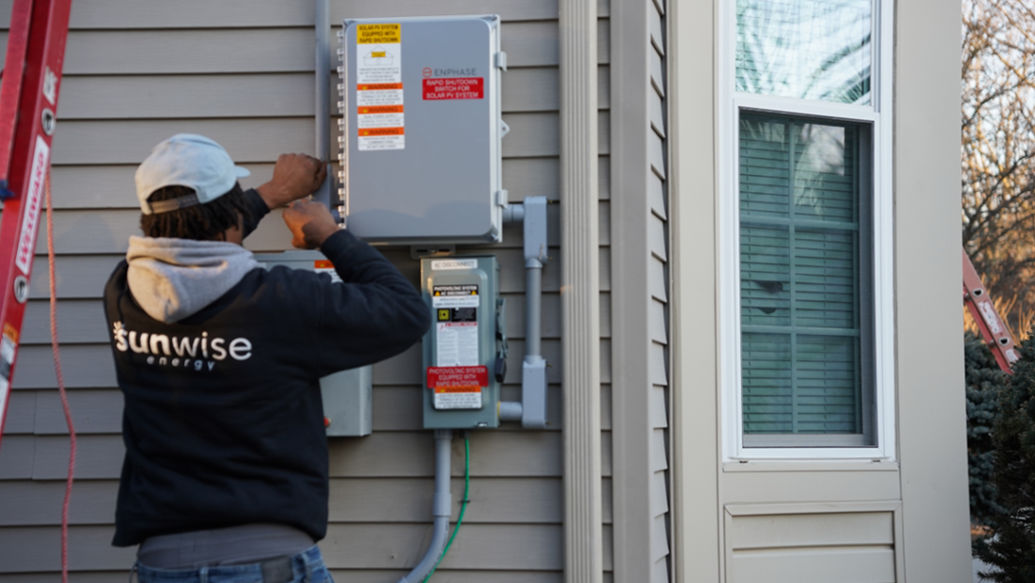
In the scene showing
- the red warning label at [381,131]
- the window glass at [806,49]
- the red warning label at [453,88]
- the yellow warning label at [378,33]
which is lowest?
the red warning label at [381,131]

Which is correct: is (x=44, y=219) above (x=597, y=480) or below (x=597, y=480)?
above

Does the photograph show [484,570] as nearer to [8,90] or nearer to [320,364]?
[320,364]

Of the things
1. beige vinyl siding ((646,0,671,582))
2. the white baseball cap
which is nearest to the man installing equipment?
the white baseball cap

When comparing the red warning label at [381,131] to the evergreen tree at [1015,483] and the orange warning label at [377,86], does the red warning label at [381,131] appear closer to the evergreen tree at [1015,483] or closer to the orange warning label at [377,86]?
the orange warning label at [377,86]

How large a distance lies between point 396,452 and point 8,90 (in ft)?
4.97

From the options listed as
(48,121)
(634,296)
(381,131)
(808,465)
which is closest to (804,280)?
(808,465)

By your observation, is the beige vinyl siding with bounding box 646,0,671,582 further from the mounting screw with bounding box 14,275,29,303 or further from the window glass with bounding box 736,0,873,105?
the mounting screw with bounding box 14,275,29,303

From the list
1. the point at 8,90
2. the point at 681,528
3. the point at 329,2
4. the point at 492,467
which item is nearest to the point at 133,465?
the point at 8,90

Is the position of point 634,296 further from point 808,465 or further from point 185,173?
point 185,173

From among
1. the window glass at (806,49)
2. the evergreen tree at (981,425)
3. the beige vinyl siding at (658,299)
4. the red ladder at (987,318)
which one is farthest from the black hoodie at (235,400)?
the evergreen tree at (981,425)

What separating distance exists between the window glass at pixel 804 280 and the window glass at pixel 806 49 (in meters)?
0.13

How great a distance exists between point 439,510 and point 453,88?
4.11ft

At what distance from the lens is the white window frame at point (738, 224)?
4094mm

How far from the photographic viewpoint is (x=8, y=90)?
2359mm
